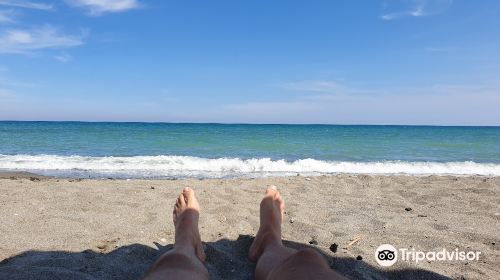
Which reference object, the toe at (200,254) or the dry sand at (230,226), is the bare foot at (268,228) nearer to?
the dry sand at (230,226)

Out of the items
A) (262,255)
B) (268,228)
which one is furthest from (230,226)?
(262,255)

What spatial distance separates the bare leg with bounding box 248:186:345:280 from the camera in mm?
1382

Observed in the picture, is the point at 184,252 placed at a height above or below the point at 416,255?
above

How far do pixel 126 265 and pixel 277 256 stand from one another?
1.02m

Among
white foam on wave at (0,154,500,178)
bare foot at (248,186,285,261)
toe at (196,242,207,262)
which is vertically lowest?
white foam on wave at (0,154,500,178)

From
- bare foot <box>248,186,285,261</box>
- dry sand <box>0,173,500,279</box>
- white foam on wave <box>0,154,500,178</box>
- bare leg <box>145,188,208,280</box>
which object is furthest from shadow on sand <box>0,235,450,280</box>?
white foam on wave <box>0,154,500,178</box>

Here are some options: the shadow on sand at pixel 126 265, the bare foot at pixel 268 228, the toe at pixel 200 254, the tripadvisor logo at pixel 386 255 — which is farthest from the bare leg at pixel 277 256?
the tripadvisor logo at pixel 386 255

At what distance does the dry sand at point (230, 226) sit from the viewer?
8.15ft

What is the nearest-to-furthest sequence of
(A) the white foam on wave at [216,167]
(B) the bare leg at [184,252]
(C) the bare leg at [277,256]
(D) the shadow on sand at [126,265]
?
(C) the bare leg at [277,256] → (B) the bare leg at [184,252] → (D) the shadow on sand at [126,265] → (A) the white foam on wave at [216,167]

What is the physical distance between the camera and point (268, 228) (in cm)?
270

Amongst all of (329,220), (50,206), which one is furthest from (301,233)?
(50,206)

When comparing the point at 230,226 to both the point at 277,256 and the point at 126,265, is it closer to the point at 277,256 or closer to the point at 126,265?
the point at 126,265

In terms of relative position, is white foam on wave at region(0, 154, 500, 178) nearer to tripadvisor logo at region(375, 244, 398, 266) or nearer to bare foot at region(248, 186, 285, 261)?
bare foot at region(248, 186, 285, 261)

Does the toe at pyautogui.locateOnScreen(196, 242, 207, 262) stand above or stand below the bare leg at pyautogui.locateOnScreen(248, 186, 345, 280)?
below
